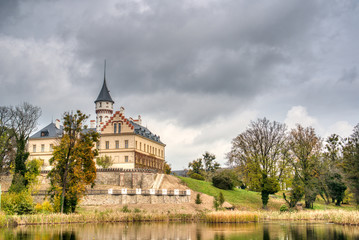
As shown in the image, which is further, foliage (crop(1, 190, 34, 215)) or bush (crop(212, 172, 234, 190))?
bush (crop(212, 172, 234, 190))

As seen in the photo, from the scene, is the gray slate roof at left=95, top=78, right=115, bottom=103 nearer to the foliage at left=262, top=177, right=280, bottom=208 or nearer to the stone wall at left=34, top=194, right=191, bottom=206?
the stone wall at left=34, top=194, right=191, bottom=206

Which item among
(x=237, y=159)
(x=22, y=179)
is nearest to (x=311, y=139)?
(x=237, y=159)

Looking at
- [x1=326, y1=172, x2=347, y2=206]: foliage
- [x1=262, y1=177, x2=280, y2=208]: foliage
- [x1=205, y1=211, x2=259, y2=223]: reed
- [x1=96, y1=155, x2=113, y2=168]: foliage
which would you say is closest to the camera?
[x1=205, y1=211, x2=259, y2=223]: reed

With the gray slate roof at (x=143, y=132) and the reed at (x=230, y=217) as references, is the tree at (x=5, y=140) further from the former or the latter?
the reed at (x=230, y=217)

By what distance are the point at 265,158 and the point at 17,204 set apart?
29175 mm

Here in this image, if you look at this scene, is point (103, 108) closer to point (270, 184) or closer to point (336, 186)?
point (270, 184)

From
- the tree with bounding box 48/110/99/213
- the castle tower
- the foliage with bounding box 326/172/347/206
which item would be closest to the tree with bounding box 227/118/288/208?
the foliage with bounding box 326/172/347/206

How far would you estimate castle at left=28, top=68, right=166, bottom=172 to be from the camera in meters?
65.2

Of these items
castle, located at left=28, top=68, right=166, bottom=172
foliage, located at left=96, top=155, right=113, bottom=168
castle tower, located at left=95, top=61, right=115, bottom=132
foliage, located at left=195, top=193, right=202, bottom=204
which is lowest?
foliage, located at left=195, top=193, right=202, bottom=204

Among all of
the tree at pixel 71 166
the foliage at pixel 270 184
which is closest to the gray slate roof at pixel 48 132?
the tree at pixel 71 166

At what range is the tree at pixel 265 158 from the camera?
4644 centimetres

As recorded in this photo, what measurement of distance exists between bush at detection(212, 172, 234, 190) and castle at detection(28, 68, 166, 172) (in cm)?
1335

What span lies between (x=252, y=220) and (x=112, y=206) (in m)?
16.8

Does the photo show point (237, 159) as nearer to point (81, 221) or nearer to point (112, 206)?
point (112, 206)
